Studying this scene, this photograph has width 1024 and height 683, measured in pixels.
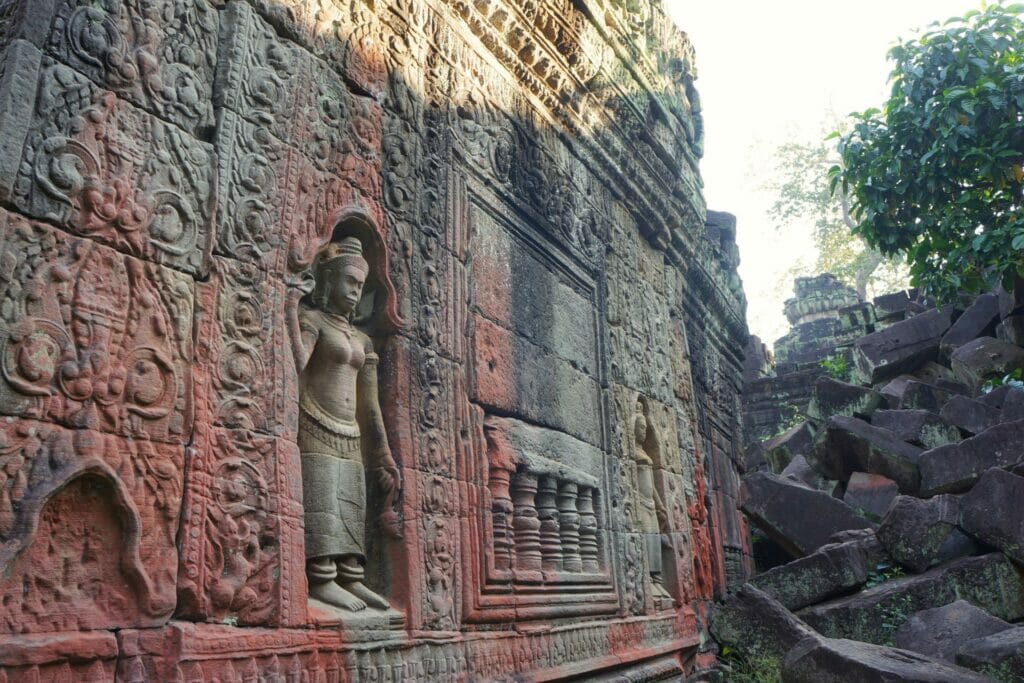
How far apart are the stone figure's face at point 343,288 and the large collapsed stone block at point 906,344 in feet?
36.4

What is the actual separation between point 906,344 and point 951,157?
5.01 meters

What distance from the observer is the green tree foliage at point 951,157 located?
27.0 feet

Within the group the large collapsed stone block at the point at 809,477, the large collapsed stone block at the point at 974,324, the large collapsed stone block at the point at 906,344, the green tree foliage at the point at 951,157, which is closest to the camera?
the green tree foliage at the point at 951,157

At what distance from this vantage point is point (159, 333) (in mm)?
2494

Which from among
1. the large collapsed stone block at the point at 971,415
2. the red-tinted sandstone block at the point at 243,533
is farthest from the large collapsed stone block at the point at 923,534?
the red-tinted sandstone block at the point at 243,533

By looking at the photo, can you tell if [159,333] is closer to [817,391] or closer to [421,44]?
[421,44]

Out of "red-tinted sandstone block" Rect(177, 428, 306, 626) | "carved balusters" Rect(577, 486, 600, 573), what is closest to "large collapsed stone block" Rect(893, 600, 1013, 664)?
"carved balusters" Rect(577, 486, 600, 573)

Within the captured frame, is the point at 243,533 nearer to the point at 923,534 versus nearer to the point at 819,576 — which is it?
the point at 819,576

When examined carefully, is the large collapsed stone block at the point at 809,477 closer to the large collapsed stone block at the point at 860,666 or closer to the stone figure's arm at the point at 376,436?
the large collapsed stone block at the point at 860,666

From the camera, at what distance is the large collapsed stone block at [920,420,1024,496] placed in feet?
25.4

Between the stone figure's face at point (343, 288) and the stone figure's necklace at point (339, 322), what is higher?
the stone figure's face at point (343, 288)

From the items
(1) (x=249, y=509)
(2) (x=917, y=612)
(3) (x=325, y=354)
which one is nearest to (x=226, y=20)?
(3) (x=325, y=354)

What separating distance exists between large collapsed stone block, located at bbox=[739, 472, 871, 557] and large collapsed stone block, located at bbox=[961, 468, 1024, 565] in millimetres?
1106

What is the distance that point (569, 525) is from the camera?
4617mm
